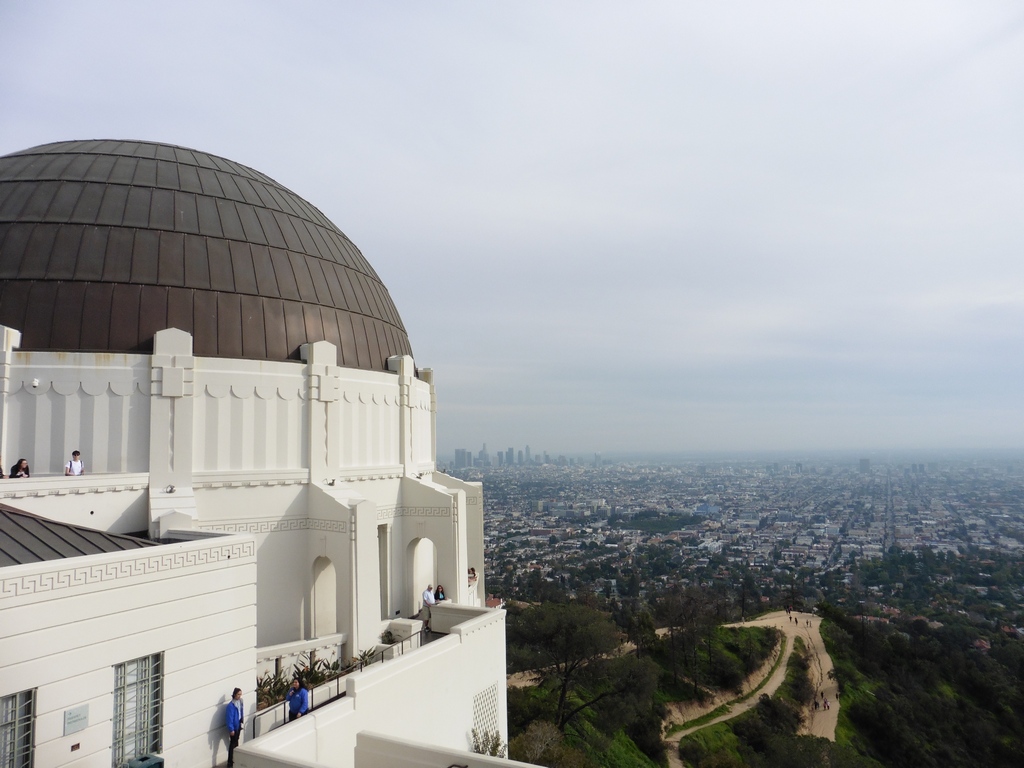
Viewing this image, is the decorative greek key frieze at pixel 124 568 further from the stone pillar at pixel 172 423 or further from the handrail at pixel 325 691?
the stone pillar at pixel 172 423

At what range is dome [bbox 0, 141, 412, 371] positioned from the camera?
1305cm

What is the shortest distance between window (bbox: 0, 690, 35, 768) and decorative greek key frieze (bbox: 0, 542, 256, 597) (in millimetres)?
1206

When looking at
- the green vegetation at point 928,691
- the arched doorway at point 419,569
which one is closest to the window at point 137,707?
the arched doorway at point 419,569

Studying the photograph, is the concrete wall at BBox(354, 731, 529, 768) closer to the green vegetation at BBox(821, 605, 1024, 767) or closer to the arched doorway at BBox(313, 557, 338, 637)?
the arched doorway at BBox(313, 557, 338, 637)

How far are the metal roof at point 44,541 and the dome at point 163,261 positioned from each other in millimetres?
4514

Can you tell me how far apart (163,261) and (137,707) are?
29.8 ft

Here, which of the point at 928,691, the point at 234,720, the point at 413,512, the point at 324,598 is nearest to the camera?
the point at 234,720

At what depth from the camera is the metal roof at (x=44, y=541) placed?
8328 mm

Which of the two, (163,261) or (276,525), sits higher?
(163,261)

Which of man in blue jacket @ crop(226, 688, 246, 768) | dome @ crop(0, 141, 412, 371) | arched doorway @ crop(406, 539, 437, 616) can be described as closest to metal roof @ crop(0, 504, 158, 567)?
man in blue jacket @ crop(226, 688, 246, 768)

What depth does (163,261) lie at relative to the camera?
46.0 feet

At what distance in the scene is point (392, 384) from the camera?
56.9ft

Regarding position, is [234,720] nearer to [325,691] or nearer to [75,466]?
[325,691]

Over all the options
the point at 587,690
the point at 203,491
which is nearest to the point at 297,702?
the point at 203,491
